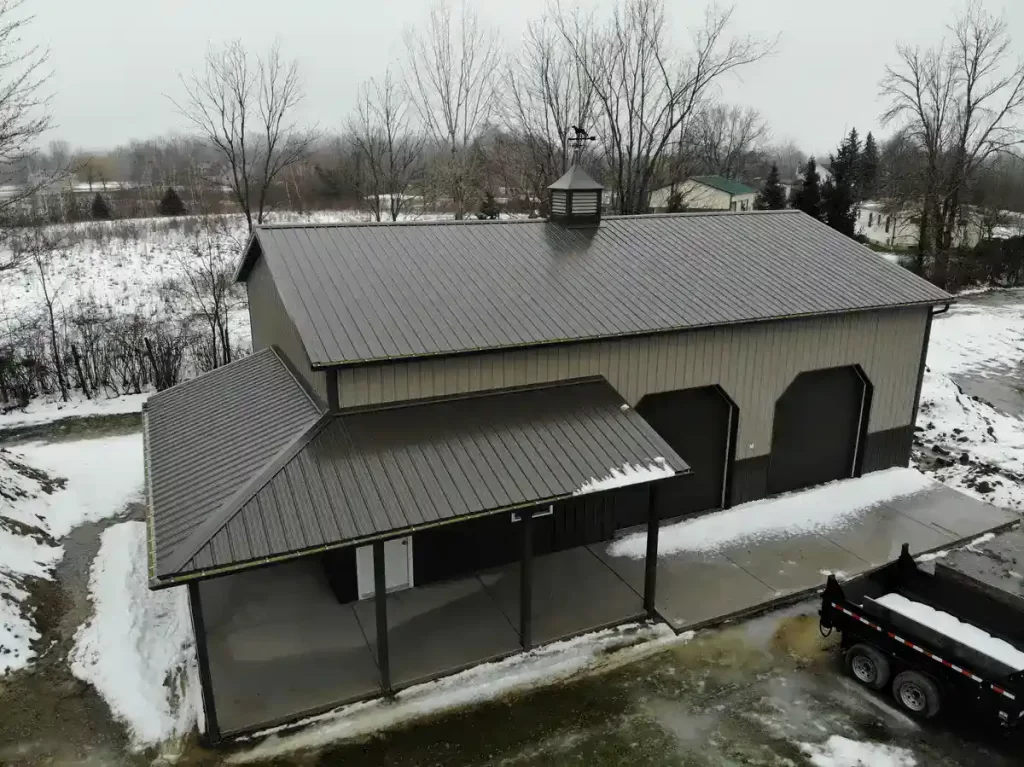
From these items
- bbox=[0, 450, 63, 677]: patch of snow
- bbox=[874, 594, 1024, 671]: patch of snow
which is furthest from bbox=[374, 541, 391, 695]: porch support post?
bbox=[874, 594, 1024, 671]: patch of snow

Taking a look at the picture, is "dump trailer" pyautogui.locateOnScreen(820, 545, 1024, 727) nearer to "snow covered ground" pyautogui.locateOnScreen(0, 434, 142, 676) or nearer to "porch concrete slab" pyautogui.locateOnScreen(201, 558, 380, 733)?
"porch concrete slab" pyautogui.locateOnScreen(201, 558, 380, 733)

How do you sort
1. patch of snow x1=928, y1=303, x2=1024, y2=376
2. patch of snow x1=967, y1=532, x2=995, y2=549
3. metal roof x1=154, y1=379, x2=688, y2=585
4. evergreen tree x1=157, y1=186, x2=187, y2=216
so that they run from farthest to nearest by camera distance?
1. evergreen tree x1=157, y1=186, x2=187, y2=216
2. patch of snow x1=928, y1=303, x2=1024, y2=376
3. patch of snow x1=967, y1=532, x2=995, y2=549
4. metal roof x1=154, y1=379, x2=688, y2=585

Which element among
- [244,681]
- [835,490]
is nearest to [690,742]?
[244,681]

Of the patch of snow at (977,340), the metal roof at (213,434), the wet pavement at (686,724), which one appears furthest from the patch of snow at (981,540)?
the patch of snow at (977,340)

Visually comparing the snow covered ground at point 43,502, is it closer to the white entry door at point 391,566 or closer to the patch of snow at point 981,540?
the white entry door at point 391,566

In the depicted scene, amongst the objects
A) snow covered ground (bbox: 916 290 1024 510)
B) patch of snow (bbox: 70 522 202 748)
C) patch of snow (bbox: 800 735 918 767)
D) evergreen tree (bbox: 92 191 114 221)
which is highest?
evergreen tree (bbox: 92 191 114 221)

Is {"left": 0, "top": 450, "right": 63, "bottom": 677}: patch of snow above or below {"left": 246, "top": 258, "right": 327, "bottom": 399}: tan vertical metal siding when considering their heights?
below
